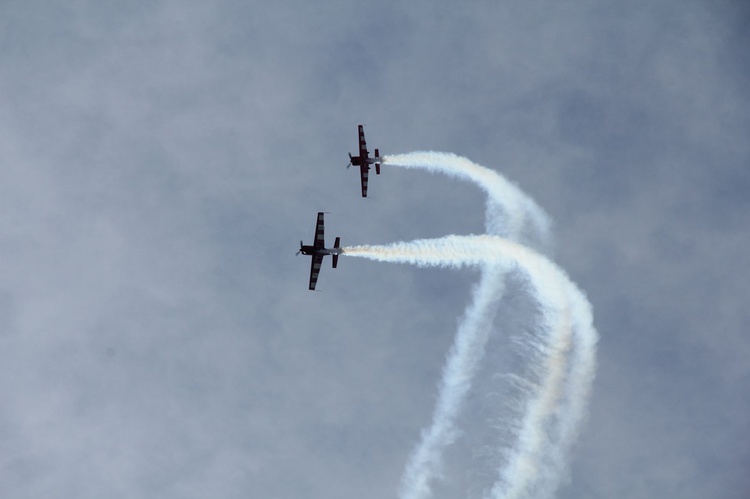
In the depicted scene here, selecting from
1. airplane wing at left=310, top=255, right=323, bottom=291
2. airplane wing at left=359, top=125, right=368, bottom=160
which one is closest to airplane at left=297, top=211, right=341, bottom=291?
airplane wing at left=310, top=255, right=323, bottom=291

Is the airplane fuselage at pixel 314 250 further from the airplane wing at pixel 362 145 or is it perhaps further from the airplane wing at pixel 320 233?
the airplane wing at pixel 362 145

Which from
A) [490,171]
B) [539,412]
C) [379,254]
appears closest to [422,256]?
[379,254]

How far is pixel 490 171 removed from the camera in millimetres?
109750

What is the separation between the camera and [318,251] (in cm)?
11044

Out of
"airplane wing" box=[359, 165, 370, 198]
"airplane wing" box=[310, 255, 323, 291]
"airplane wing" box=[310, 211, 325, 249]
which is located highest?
"airplane wing" box=[359, 165, 370, 198]

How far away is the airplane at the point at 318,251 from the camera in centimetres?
10988

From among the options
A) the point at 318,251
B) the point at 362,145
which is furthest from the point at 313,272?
the point at 362,145

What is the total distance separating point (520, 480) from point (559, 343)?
13.2 meters

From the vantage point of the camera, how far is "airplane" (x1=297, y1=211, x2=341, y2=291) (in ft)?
360

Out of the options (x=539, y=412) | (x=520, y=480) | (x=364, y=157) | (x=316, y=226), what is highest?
(x=364, y=157)

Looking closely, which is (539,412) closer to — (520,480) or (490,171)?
(520,480)

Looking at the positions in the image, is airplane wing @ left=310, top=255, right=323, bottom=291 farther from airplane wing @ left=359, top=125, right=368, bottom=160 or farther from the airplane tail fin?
airplane wing @ left=359, top=125, right=368, bottom=160

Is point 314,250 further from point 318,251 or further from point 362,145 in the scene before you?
point 362,145

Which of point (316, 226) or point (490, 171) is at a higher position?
point (490, 171)
